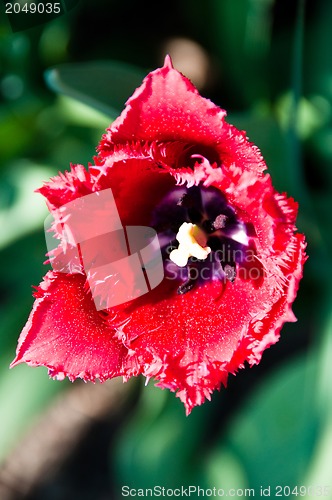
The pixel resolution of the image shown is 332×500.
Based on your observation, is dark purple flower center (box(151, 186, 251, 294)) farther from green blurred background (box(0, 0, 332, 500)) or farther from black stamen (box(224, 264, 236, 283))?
green blurred background (box(0, 0, 332, 500))

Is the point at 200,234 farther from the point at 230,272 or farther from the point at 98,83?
the point at 98,83

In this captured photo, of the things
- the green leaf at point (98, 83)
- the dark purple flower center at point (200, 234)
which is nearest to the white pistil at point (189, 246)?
the dark purple flower center at point (200, 234)

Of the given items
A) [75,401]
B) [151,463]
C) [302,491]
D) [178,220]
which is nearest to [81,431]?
[75,401]

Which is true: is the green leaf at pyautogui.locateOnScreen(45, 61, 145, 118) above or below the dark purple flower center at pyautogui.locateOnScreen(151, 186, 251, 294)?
above

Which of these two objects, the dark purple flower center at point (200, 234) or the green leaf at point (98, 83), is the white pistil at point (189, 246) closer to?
the dark purple flower center at point (200, 234)

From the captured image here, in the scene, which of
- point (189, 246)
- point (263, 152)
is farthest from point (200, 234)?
point (263, 152)

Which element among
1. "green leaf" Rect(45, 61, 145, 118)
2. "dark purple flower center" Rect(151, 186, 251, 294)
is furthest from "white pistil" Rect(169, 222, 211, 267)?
"green leaf" Rect(45, 61, 145, 118)
